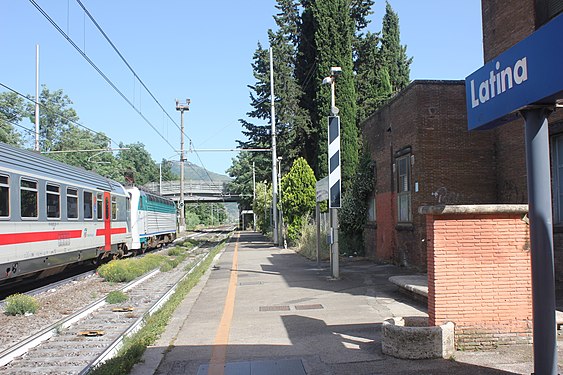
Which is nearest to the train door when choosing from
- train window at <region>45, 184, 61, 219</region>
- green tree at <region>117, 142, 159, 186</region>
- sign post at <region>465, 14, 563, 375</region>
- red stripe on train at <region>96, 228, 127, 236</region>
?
red stripe on train at <region>96, 228, 127, 236</region>

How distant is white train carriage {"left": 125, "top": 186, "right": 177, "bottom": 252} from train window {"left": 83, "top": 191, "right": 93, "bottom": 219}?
285 inches

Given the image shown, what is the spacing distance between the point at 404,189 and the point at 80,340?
1084 centimetres

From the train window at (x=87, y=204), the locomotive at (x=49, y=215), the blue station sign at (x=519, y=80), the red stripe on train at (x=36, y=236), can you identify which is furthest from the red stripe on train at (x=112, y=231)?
the blue station sign at (x=519, y=80)

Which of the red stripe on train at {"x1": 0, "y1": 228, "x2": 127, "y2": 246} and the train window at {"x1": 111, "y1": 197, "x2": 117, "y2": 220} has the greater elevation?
the train window at {"x1": 111, "y1": 197, "x2": 117, "y2": 220}

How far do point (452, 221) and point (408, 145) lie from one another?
9.50 meters

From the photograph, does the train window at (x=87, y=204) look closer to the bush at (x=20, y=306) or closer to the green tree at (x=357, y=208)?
the bush at (x=20, y=306)

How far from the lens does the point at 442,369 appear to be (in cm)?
554

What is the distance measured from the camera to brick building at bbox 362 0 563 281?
12105 millimetres

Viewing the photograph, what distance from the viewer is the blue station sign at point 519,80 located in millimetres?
3791

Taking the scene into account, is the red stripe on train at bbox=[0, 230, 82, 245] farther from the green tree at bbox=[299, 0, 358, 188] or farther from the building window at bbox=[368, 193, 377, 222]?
the green tree at bbox=[299, 0, 358, 188]

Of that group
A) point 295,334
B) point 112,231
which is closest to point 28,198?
point 295,334

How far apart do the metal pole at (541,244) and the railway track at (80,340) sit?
15.0 ft

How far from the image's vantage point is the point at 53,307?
1092 centimetres

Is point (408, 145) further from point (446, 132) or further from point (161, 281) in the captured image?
point (161, 281)
